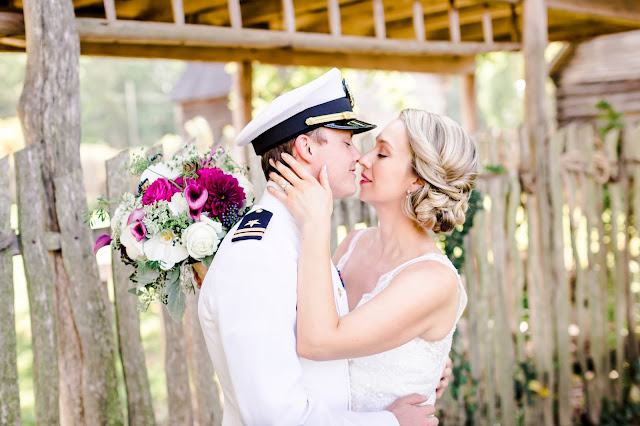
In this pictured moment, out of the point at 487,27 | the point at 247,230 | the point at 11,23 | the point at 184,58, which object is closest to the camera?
the point at 247,230

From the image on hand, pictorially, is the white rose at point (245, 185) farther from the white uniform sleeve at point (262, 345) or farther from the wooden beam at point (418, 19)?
the wooden beam at point (418, 19)

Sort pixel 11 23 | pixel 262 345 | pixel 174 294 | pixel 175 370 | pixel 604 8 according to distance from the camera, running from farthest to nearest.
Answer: pixel 604 8
pixel 175 370
pixel 11 23
pixel 174 294
pixel 262 345

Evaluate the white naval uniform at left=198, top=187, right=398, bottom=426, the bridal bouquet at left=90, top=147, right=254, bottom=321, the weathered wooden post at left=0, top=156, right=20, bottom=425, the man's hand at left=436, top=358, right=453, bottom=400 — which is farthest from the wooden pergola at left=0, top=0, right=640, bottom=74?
the man's hand at left=436, top=358, right=453, bottom=400

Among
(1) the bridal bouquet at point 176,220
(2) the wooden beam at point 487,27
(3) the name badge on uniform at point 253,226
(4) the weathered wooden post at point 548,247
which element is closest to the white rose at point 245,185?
(1) the bridal bouquet at point 176,220

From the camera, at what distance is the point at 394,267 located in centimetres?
248

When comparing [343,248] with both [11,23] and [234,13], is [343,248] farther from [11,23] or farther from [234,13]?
[11,23]

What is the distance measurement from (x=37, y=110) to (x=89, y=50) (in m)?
2.26

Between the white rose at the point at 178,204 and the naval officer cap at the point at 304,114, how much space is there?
30 cm

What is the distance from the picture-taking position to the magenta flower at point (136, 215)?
6.76ft

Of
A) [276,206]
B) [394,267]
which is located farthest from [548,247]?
[276,206]

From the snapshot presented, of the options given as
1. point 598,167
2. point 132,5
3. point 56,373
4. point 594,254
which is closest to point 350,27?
point 132,5

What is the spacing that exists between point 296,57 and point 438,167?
15.3 ft

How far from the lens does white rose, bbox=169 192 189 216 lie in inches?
80.4

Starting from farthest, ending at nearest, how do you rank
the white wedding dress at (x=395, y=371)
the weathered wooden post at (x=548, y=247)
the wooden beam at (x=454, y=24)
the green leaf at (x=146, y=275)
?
1. the wooden beam at (x=454, y=24)
2. the weathered wooden post at (x=548, y=247)
3. the white wedding dress at (x=395, y=371)
4. the green leaf at (x=146, y=275)
